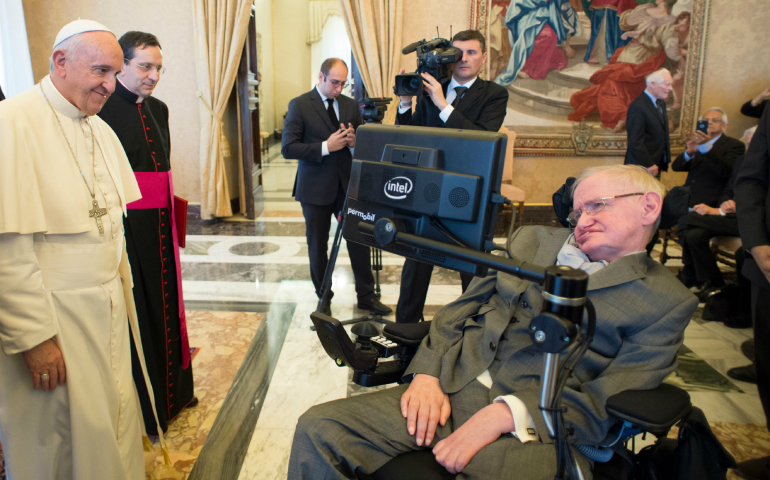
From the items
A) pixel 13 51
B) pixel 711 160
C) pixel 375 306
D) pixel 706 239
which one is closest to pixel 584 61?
pixel 711 160

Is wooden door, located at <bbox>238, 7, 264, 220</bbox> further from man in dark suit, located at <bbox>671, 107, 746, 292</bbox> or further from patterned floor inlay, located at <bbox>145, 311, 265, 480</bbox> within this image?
man in dark suit, located at <bbox>671, 107, 746, 292</bbox>

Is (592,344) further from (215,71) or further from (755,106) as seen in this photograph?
(755,106)

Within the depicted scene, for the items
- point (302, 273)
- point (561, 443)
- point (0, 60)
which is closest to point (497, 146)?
point (561, 443)

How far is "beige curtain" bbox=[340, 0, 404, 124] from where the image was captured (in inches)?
221

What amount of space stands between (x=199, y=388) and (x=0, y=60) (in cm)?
461

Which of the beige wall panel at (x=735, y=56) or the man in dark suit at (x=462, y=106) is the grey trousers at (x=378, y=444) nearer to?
the man in dark suit at (x=462, y=106)

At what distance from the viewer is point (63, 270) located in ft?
4.80

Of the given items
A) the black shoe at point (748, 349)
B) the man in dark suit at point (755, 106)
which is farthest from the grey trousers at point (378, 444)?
the man in dark suit at point (755, 106)

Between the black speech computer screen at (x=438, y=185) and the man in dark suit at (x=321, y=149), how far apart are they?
2.22 meters

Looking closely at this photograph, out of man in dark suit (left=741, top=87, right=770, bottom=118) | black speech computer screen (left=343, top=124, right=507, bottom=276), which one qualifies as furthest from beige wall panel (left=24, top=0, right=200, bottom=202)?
man in dark suit (left=741, top=87, right=770, bottom=118)

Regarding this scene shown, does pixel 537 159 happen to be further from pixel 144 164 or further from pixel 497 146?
pixel 497 146

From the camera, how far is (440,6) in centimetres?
571

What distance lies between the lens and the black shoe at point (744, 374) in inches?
109

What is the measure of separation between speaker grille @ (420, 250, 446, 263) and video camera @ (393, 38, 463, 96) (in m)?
1.36
